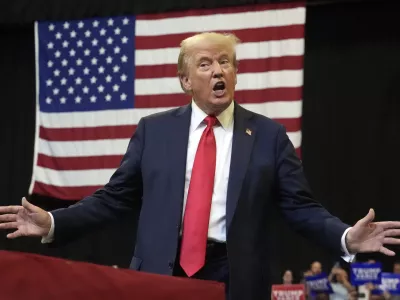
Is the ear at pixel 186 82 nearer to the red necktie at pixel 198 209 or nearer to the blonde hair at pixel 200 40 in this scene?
the blonde hair at pixel 200 40

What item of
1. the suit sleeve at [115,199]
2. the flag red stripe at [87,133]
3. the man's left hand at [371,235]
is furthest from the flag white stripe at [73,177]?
the man's left hand at [371,235]

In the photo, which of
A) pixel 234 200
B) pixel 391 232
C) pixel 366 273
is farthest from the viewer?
pixel 366 273

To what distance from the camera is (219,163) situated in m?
2.28

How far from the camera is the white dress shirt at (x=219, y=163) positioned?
219 cm

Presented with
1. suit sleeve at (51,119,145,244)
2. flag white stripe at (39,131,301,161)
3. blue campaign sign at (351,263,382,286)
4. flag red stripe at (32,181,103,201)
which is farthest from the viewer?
flag red stripe at (32,181,103,201)

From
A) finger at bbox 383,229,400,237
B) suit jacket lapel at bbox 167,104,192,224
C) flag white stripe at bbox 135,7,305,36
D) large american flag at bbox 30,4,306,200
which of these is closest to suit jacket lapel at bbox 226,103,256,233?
suit jacket lapel at bbox 167,104,192,224

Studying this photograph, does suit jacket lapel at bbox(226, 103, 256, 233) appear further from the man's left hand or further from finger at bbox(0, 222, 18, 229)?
finger at bbox(0, 222, 18, 229)

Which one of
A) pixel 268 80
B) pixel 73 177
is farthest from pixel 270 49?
pixel 73 177

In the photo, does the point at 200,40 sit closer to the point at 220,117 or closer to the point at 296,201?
the point at 220,117

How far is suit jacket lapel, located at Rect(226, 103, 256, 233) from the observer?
2.18 metres

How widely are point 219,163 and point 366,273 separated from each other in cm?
530

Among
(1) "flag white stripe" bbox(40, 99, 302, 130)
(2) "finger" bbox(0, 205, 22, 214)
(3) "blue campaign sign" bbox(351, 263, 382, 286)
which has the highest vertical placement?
(2) "finger" bbox(0, 205, 22, 214)

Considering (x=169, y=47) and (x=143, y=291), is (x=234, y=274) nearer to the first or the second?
(x=143, y=291)

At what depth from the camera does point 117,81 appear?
8.09m
